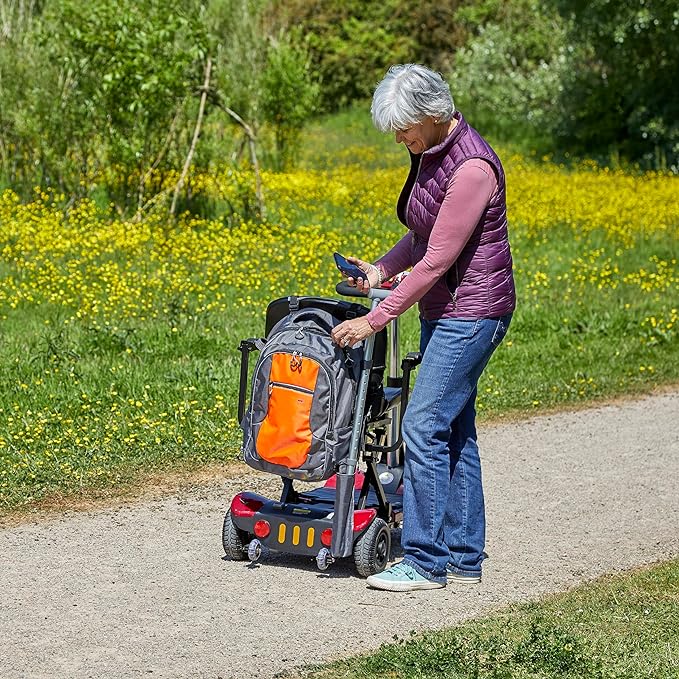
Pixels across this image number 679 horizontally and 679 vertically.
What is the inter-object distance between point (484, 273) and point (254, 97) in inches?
437

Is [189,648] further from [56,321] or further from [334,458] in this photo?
[56,321]

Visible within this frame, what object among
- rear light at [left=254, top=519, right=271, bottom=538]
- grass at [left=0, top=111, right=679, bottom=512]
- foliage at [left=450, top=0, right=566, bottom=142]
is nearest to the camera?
rear light at [left=254, top=519, right=271, bottom=538]

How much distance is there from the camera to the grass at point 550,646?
13.4ft

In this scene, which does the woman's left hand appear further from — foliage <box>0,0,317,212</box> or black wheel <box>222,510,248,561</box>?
foliage <box>0,0,317,212</box>

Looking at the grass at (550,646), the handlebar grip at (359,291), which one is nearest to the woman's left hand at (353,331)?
the handlebar grip at (359,291)

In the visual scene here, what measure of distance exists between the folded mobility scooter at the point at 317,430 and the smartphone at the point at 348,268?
6cm

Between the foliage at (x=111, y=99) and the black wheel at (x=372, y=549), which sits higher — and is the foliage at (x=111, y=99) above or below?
above

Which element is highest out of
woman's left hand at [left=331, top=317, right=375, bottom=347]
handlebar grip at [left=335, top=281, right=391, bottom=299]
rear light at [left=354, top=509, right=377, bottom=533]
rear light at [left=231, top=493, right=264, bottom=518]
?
handlebar grip at [left=335, top=281, right=391, bottom=299]

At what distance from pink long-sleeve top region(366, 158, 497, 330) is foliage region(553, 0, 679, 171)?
554 inches

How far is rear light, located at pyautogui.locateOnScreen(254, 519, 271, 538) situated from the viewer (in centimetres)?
511

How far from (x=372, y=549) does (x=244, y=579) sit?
1.64 feet

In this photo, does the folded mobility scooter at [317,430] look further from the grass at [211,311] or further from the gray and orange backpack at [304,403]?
the grass at [211,311]

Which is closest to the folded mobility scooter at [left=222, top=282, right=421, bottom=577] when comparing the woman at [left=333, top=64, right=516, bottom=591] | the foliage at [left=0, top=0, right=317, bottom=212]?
the woman at [left=333, top=64, right=516, bottom=591]

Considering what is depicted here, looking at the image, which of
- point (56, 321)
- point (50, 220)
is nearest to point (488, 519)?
point (56, 321)
